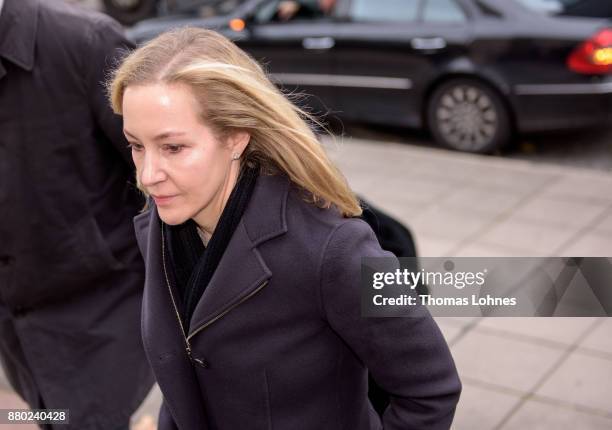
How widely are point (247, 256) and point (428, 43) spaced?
6893 mm

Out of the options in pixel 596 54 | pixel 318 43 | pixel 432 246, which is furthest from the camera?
pixel 318 43

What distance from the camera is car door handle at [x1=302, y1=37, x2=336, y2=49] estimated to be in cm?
946

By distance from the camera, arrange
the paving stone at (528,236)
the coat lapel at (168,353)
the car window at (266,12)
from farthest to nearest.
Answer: the car window at (266,12) < the paving stone at (528,236) < the coat lapel at (168,353)

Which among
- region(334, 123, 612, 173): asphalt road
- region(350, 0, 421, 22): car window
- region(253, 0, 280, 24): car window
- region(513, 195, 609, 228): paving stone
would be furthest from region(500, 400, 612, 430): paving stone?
region(253, 0, 280, 24): car window

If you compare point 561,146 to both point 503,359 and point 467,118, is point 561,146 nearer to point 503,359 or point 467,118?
point 467,118

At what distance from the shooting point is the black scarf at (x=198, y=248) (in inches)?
92.6

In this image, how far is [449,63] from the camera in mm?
8812

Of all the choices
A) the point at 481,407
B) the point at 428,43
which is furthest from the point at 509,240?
the point at 428,43

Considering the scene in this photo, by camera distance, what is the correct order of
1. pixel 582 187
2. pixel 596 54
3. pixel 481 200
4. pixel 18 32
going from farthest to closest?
pixel 596 54
pixel 582 187
pixel 481 200
pixel 18 32

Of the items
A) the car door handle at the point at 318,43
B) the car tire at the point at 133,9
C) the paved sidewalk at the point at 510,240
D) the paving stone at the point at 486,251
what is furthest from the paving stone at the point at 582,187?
the car tire at the point at 133,9

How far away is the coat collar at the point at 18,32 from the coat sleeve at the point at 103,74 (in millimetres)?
180

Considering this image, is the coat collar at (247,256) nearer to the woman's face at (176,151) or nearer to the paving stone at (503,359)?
the woman's face at (176,151)

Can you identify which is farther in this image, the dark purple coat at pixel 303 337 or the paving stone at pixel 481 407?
the paving stone at pixel 481 407

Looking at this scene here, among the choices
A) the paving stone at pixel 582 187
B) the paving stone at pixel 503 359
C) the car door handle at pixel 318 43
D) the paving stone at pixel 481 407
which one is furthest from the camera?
the car door handle at pixel 318 43
